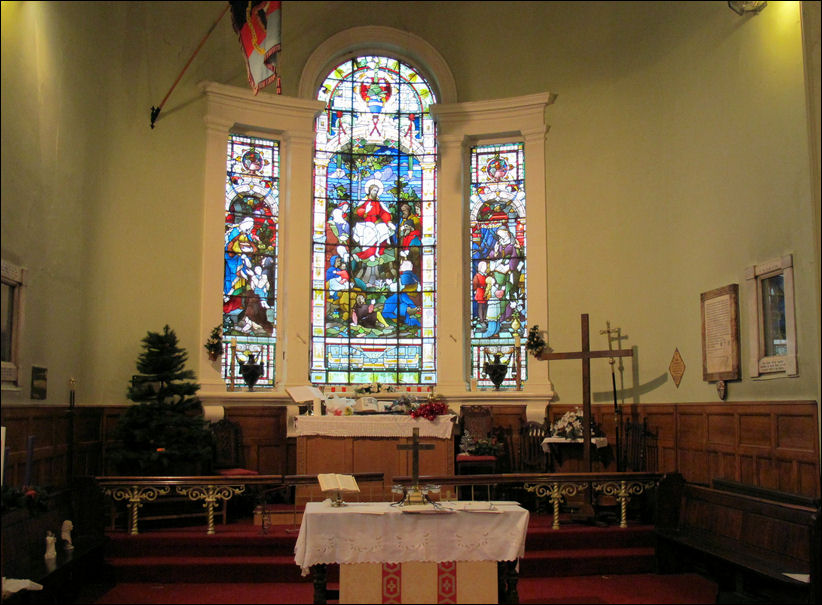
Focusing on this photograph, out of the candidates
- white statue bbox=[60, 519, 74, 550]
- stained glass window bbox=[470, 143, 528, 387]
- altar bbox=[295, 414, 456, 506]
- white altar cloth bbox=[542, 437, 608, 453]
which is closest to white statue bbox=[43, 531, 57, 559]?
white statue bbox=[60, 519, 74, 550]

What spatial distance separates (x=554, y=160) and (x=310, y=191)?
10.8ft

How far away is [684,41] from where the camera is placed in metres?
9.97

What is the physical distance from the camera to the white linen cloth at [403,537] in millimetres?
5949

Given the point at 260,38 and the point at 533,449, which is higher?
the point at 260,38

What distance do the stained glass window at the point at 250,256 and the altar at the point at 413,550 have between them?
16.8ft

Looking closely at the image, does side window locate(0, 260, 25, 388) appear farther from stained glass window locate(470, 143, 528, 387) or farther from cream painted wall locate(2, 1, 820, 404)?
stained glass window locate(470, 143, 528, 387)

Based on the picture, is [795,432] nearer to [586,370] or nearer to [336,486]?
[586,370]

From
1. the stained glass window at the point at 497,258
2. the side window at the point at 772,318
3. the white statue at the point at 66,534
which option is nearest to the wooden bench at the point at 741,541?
the side window at the point at 772,318

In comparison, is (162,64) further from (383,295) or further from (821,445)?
(821,445)

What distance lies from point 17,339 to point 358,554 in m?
3.64

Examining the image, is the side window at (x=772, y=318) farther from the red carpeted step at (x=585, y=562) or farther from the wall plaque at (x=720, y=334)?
the red carpeted step at (x=585, y=562)

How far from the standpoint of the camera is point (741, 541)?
733 cm

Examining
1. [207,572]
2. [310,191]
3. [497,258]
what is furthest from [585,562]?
[310,191]

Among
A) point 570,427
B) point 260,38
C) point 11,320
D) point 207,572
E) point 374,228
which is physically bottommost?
point 207,572
